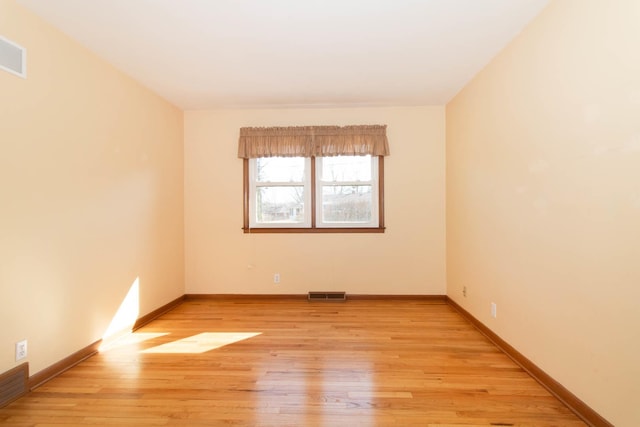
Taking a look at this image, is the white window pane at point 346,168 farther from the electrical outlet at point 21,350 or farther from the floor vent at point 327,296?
the electrical outlet at point 21,350

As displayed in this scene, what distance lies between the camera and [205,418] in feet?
5.93

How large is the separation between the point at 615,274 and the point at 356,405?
5.35 feet

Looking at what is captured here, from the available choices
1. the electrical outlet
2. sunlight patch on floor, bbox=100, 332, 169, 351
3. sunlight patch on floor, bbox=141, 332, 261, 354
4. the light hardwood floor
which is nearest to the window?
the light hardwood floor

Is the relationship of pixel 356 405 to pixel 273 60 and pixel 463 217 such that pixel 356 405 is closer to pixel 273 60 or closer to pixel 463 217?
pixel 463 217

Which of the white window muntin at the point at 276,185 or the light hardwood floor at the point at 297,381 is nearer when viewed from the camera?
the light hardwood floor at the point at 297,381

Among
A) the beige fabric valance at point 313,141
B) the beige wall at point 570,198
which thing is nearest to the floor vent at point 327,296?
the beige wall at point 570,198

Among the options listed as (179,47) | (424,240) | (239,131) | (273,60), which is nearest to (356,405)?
(424,240)

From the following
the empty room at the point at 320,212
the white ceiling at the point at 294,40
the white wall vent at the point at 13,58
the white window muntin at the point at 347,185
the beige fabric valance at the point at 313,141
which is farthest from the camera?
the white window muntin at the point at 347,185

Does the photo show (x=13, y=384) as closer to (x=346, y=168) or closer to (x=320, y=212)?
(x=320, y=212)

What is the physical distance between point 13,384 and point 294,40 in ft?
10.2

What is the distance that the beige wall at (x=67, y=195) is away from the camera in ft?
6.45

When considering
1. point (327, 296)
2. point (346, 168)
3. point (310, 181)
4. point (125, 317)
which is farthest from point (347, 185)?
point (125, 317)

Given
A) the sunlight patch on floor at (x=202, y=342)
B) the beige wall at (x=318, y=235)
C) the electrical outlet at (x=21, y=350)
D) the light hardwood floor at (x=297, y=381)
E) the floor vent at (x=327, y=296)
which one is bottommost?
the light hardwood floor at (x=297, y=381)

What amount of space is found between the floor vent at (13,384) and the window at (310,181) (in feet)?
8.13
